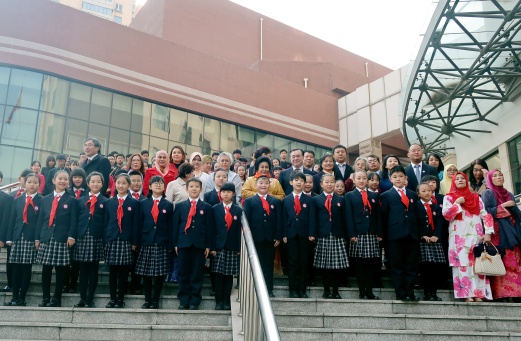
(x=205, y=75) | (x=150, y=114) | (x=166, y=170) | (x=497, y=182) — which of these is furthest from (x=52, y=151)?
(x=497, y=182)

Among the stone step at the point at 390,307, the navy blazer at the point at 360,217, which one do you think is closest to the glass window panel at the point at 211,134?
the navy blazer at the point at 360,217

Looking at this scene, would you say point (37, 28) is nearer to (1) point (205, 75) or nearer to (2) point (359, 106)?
(1) point (205, 75)

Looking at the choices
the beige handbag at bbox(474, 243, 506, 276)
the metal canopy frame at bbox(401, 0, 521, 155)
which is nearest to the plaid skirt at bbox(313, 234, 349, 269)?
the beige handbag at bbox(474, 243, 506, 276)

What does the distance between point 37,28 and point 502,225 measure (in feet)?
49.0

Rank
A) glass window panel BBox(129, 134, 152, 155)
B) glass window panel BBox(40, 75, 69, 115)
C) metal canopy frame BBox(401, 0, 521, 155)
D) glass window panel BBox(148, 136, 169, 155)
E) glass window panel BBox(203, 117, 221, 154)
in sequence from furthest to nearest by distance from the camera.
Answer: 1. glass window panel BBox(203, 117, 221, 154)
2. glass window panel BBox(148, 136, 169, 155)
3. glass window panel BBox(129, 134, 152, 155)
4. glass window panel BBox(40, 75, 69, 115)
5. metal canopy frame BBox(401, 0, 521, 155)

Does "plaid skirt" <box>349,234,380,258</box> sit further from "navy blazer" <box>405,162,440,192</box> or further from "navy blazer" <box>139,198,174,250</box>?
"navy blazer" <box>139,198,174,250</box>

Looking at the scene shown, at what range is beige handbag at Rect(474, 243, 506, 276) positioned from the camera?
537 cm

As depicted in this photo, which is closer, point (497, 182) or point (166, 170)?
point (497, 182)

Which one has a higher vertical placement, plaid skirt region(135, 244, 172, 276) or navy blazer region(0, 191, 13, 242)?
navy blazer region(0, 191, 13, 242)

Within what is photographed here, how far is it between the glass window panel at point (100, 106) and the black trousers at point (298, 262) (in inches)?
500

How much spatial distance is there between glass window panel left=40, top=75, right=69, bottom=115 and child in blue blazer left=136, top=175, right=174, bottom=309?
38.4 feet

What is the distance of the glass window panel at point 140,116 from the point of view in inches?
691

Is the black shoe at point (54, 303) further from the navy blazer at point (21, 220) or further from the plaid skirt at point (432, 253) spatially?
the plaid skirt at point (432, 253)

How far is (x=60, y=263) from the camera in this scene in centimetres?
515
